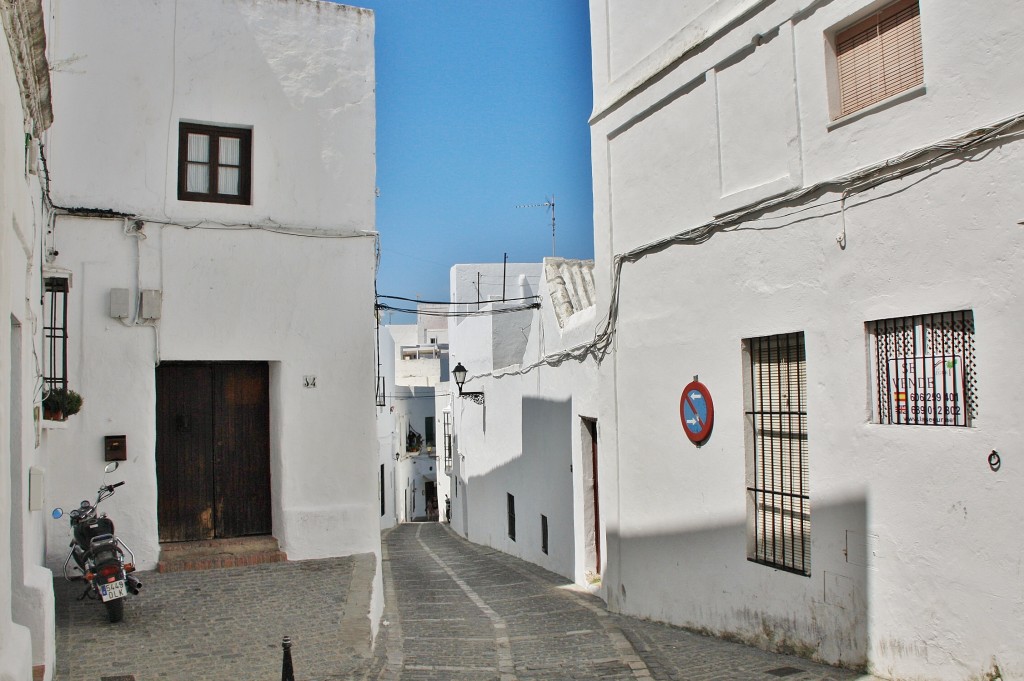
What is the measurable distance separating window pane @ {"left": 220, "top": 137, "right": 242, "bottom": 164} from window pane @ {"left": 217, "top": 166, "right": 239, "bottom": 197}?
0.08m

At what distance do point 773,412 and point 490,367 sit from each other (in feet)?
42.9

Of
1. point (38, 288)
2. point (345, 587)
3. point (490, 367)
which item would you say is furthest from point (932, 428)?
point (490, 367)

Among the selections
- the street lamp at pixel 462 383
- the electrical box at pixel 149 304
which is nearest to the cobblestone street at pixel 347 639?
the electrical box at pixel 149 304

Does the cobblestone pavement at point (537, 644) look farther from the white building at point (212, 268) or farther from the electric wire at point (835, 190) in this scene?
the electric wire at point (835, 190)

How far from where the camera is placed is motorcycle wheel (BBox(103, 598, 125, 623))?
22.0 ft

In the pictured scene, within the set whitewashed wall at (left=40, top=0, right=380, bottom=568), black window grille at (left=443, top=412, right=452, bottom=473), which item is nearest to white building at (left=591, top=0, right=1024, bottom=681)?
whitewashed wall at (left=40, top=0, right=380, bottom=568)

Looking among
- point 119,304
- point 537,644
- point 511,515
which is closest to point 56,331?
point 119,304

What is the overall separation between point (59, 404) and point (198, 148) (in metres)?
3.21

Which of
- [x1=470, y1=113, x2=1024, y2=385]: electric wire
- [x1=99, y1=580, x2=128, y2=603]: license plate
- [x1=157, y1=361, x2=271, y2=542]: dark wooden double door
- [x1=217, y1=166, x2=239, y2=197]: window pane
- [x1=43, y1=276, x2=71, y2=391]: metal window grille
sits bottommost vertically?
[x1=99, y1=580, x2=128, y2=603]: license plate

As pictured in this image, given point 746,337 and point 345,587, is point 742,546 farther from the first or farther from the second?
point 345,587

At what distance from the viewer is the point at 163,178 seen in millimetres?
9000

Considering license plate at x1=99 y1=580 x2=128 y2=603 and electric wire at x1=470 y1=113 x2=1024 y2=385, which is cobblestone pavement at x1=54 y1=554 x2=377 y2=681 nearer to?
license plate at x1=99 y1=580 x2=128 y2=603

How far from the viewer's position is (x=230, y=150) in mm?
9406

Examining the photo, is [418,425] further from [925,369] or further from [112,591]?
[925,369]
